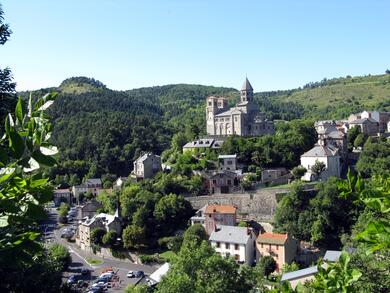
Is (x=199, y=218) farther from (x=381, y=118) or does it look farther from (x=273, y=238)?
(x=381, y=118)

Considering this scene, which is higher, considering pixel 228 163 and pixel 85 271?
pixel 228 163

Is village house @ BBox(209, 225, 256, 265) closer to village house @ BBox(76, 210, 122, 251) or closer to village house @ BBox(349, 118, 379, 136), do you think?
village house @ BBox(76, 210, 122, 251)

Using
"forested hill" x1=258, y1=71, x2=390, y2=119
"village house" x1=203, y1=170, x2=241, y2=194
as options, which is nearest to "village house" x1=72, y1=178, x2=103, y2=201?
"village house" x1=203, y1=170, x2=241, y2=194

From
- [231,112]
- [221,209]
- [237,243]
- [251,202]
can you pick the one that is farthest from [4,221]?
[231,112]

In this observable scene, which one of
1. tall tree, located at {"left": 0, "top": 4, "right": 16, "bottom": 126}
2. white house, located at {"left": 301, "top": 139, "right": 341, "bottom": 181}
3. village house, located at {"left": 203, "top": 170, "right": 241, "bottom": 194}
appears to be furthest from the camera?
village house, located at {"left": 203, "top": 170, "right": 241, "bottom": 194}

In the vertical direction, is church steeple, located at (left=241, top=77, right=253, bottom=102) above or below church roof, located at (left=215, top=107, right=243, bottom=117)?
above

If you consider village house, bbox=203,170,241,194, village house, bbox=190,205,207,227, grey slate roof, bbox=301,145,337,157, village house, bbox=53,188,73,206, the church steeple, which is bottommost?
village house, bbox=53,188,73,206

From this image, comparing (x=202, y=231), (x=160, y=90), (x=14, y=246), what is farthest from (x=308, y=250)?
(x=160, y=90)

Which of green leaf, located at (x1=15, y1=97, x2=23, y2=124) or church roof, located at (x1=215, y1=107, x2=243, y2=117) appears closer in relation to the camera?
green leaf, located at (x1=15, y1=97, x2=23, y2=124)
